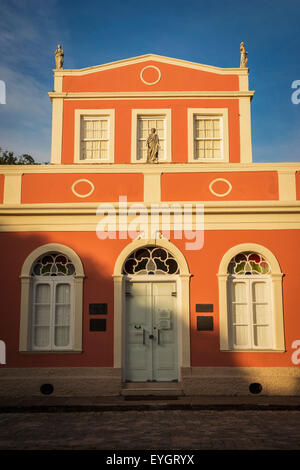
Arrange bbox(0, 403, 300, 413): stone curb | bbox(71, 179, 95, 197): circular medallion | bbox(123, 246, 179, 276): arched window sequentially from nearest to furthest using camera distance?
1. bbox(0, 403, 300, 413): stone curb
2. bbox(123, 246, 179, 276): arched window
3. bbox(71, 179, 95, 197): circular medallion

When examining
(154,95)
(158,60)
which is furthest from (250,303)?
(158,60)

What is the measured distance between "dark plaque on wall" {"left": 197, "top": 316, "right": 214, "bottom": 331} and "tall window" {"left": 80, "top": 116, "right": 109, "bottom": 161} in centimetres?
501

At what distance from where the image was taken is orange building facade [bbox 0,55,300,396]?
9.15m

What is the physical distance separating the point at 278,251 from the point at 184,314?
2421 mm

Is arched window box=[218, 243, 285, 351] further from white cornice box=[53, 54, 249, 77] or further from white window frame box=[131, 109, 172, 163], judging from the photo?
white cornice box=[53, 54, 249, 77]

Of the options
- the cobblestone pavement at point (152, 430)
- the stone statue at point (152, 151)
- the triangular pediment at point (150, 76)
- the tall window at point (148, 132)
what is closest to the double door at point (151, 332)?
the cobblestone pavement at point (152, 430)

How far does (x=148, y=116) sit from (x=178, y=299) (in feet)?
17.0

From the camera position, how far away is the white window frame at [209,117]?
1160 centimetres

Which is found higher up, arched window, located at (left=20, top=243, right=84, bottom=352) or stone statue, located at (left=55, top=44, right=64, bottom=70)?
stone statue, located at (left=55, top=44, right=64, bottom=70)

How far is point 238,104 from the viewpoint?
12.0m

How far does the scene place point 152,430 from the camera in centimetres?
663

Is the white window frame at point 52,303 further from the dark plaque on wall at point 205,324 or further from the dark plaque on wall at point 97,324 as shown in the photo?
the dark plaque on wall at point 205,324

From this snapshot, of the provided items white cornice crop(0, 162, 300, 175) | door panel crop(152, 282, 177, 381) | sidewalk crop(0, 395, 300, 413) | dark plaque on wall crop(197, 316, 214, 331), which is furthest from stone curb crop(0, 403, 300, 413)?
white cornice crop(0, 162, 300, 175)

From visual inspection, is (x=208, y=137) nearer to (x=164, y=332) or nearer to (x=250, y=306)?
(x=250, y=306)
